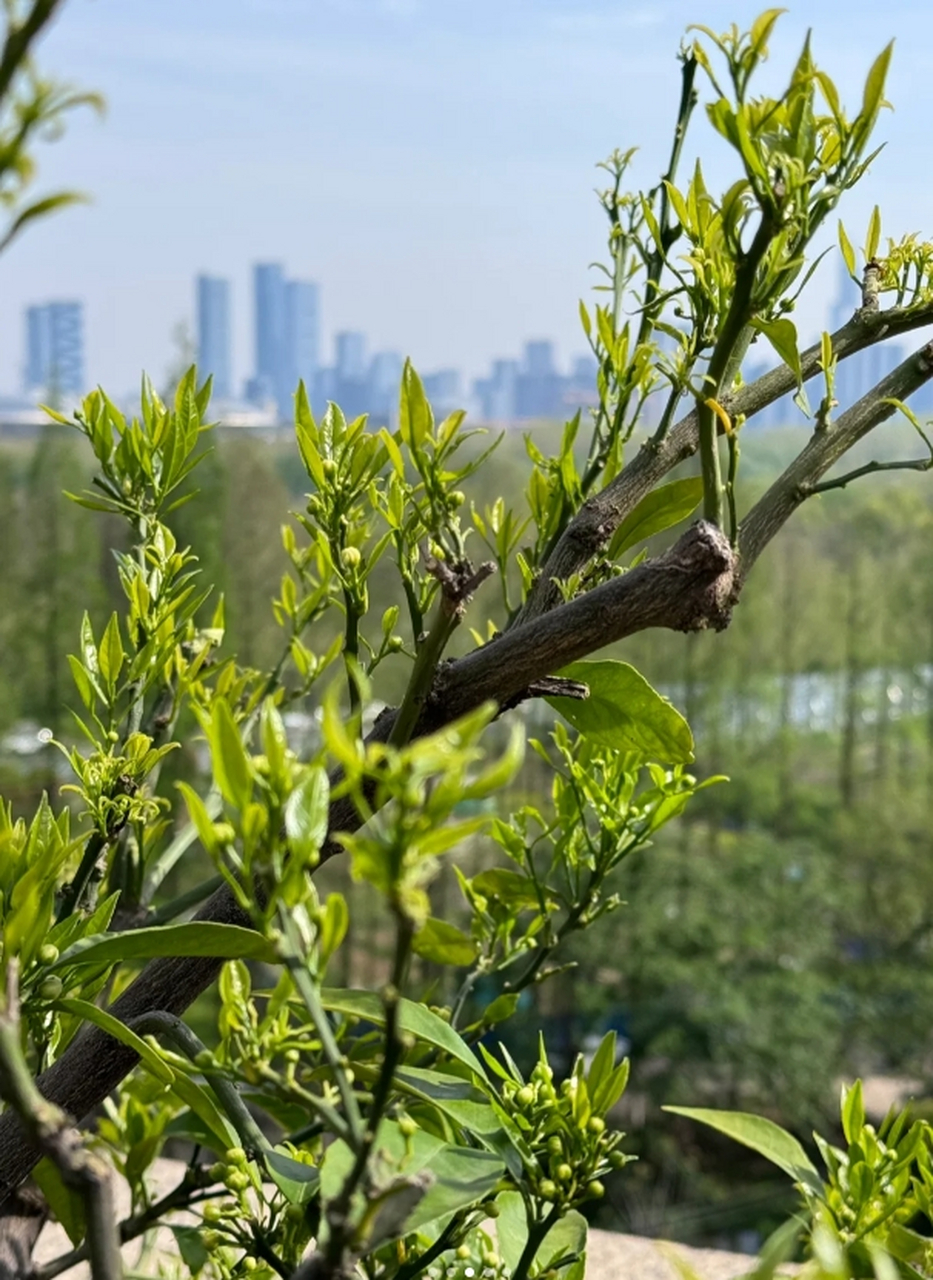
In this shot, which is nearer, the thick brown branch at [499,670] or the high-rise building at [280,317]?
the thick brown branch at [499,670]

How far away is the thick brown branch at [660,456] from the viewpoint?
1.07 ft

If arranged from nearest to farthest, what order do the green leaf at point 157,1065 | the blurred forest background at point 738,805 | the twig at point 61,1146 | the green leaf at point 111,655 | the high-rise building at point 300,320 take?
the twig at point 61,1146, the green leaf at point 157,1065, the green leaf at point 111,655, the blurred forest background at point 738,805, the high-rise building at point 300,320

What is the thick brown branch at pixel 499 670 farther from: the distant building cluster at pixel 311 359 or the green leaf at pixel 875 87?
the distant building cluster at pixel 311 359

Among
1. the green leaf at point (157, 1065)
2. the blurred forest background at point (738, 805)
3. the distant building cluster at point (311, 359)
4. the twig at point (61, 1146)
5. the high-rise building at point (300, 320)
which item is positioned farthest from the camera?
the high-rise building at point (300, 320)

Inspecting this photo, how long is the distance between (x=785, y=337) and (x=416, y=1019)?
0.19 meters

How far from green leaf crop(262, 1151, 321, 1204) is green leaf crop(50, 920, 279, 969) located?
5 cm

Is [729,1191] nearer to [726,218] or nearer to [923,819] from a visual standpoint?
[923,819]

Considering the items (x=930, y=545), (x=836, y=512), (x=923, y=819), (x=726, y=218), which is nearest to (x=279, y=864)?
(x=726, y=218)

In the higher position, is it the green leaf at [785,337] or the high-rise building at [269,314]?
the high-rise building at [269,314]

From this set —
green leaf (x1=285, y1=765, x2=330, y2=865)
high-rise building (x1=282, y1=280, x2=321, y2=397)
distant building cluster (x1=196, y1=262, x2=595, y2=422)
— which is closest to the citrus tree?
green leaf (x1=285, y1=765, x2=330, y2=865)

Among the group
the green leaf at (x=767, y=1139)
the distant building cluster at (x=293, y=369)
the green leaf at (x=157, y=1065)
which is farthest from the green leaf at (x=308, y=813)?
the distant building cluster at (x=293, y=369)

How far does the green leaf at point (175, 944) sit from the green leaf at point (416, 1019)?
0.04m

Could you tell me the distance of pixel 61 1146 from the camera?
0.57 feet

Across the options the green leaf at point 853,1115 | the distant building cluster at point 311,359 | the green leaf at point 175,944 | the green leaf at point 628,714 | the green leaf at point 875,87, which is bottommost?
the green leaf at point 853,1115
